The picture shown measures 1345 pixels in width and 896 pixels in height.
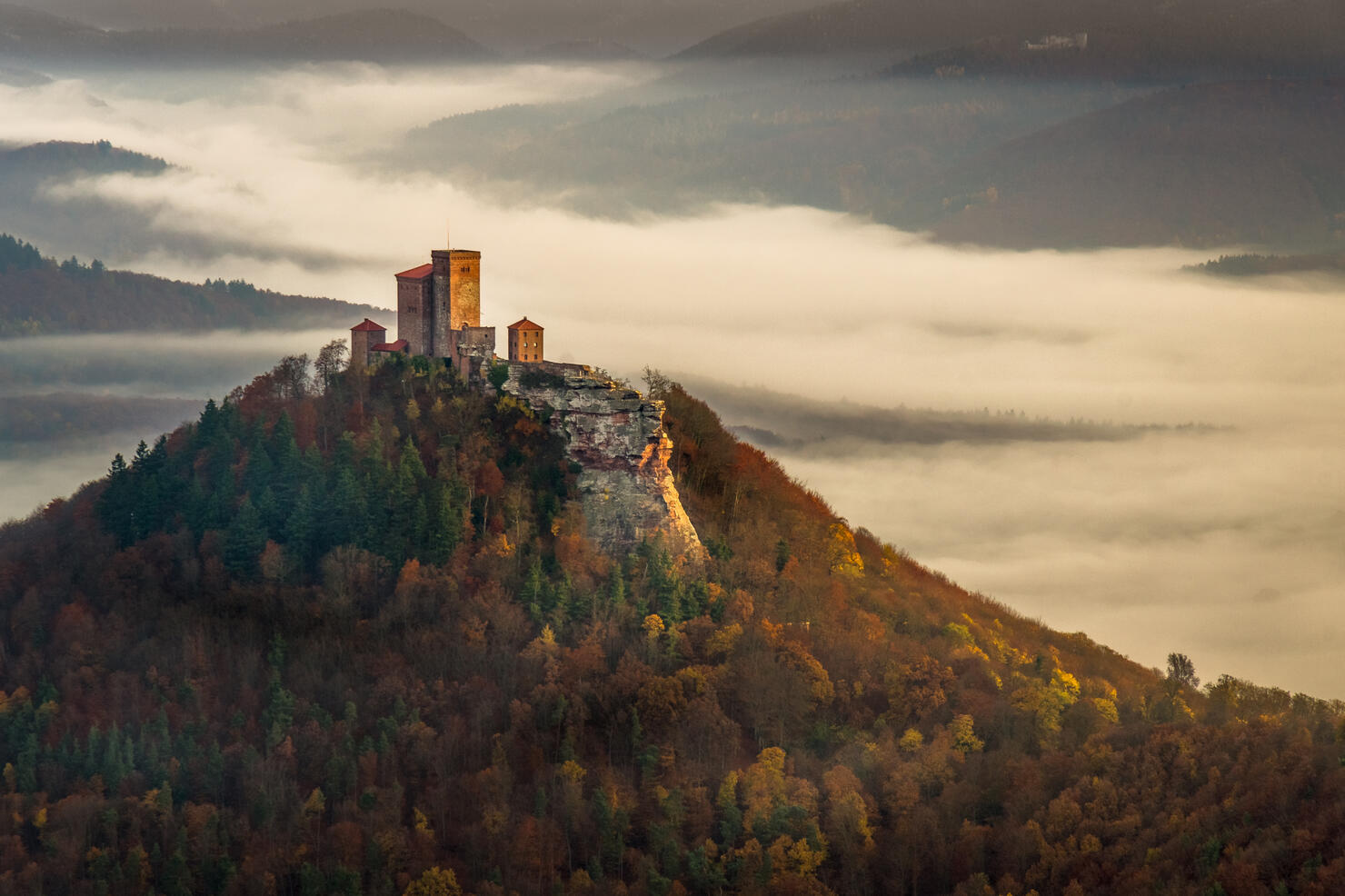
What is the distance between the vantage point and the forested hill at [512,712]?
78.0 m

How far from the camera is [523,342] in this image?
289 feet

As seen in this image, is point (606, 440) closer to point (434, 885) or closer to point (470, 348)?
point (470, 348)

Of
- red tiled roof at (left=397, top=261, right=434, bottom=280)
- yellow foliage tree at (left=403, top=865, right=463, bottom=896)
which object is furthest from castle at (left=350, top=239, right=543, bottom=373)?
yellow foliage tree at (left=403, top=865, right=463, bottom=896)

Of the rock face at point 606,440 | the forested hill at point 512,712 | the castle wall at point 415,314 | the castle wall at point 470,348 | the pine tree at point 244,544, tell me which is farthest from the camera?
the castle wall at point 415,314

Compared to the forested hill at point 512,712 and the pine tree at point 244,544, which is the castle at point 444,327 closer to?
the forested hill at point 512,712

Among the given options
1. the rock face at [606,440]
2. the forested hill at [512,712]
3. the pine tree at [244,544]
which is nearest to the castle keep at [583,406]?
the rock face at [606,440]

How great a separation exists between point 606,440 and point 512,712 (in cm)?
1218

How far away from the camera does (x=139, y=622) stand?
8531 centimetres

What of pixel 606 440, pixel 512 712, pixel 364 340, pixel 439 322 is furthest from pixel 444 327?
pixel 512 712

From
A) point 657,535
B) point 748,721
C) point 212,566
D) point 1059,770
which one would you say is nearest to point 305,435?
point 212,566

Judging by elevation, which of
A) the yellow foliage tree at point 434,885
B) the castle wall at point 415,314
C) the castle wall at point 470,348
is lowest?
the yellow foliage tree at point 434,885

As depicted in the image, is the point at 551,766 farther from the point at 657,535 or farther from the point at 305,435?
the point at 305,435

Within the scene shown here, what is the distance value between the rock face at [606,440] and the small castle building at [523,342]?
1204 mm

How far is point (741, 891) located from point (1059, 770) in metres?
13.7
